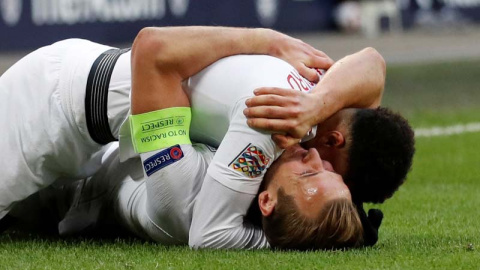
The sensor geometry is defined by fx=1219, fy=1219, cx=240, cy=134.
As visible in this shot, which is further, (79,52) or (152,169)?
(79,52)

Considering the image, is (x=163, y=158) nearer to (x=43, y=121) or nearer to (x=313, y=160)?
(x=313, y=160)

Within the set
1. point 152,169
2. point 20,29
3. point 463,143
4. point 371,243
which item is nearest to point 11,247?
point 152,169

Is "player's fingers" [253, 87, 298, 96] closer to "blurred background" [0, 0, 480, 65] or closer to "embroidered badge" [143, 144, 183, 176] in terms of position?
"embroidered badge" [143, 144, 183, 176]

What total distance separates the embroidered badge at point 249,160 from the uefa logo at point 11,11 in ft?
32.6

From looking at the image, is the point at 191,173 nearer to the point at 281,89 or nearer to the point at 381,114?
the point at 281,89

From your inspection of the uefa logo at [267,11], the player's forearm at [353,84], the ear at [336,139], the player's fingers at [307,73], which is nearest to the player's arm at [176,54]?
the player's fingers at [307,73]

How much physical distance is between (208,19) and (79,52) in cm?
1119

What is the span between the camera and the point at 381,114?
5.07m

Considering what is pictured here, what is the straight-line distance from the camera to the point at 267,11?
17.6 meters

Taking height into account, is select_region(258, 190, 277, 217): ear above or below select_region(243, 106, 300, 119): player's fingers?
below

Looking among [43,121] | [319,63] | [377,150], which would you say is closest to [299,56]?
[319,63]

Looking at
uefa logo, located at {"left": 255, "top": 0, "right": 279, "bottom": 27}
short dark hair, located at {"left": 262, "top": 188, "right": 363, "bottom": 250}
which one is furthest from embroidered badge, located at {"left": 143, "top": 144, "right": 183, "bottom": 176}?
uefa logo, located at {"left": 255, "top": 0, "right": 279, "bottom": 27}

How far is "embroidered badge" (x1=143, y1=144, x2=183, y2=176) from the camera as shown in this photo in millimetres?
4910

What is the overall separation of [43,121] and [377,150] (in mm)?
1491
